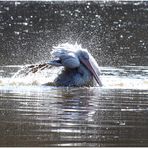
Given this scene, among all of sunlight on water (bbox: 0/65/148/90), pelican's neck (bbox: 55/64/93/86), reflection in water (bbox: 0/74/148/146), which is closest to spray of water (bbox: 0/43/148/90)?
sunlight on water (bbox: 0/65/148/90)

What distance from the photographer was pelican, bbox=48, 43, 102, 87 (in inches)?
619

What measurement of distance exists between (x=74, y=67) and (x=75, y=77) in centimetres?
28

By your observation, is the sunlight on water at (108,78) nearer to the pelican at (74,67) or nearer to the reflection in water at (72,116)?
the pelican at (74,67)

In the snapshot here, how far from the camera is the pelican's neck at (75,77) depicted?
15.9 metres

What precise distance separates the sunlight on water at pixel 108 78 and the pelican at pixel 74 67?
1.25 ft

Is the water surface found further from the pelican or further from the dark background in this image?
the dark background

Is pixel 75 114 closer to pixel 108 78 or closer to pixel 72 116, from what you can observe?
pixel 72 116

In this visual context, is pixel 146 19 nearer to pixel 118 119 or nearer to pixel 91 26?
pixel 91 26

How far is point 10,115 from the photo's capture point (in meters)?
11.4

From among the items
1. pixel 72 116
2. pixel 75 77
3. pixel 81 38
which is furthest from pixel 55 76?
pixel 81 38

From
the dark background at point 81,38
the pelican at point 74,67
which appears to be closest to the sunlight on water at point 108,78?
the pelican at point 74,67

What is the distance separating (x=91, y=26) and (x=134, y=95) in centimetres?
2317

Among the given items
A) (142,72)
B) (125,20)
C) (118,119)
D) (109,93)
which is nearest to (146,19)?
(125,20)

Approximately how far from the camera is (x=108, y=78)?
16766 mm
